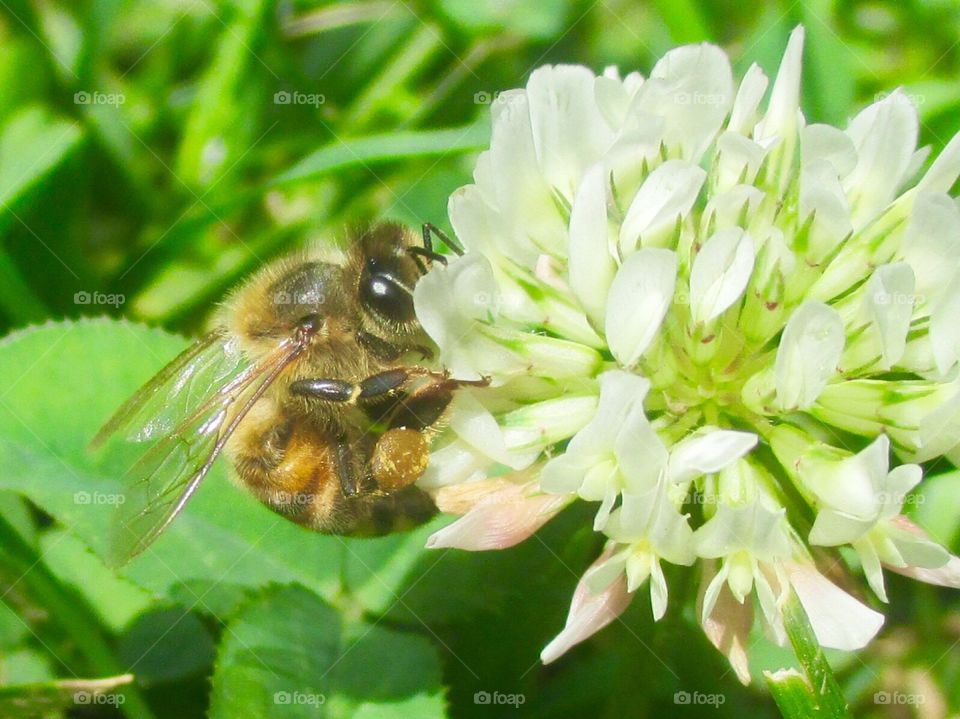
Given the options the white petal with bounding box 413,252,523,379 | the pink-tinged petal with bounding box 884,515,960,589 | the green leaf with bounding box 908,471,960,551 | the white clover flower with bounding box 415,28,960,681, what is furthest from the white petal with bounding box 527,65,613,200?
the green leaf with bounding box 908,471,960,551

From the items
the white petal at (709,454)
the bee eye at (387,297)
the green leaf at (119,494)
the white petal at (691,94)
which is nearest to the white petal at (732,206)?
the white petal at (691,94)

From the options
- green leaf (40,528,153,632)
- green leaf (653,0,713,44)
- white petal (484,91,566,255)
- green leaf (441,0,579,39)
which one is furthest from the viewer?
green leaf (441,0,579,39)

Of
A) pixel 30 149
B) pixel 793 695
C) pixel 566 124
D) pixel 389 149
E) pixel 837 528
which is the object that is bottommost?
pixel 793 695

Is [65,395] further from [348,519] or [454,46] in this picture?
[454,46]

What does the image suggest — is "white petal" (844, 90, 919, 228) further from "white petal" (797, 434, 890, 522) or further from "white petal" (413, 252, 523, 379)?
"white petal" (413, 252, 523, 379)

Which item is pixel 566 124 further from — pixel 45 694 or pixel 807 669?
pixel 45 694

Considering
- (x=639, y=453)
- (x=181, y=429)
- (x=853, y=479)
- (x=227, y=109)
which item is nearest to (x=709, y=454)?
(x=639, y=453)
